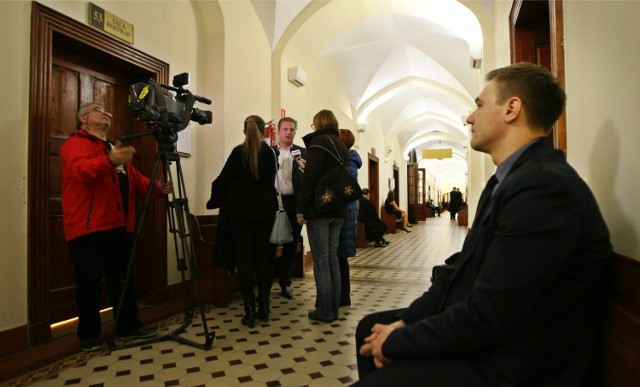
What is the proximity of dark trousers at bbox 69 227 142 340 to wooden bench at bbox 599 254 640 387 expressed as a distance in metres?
2.53

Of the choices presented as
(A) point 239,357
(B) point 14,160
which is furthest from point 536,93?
(B) point 14,160

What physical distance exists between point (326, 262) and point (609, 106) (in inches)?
87.8

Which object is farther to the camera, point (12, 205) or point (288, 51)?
point (288, 51)

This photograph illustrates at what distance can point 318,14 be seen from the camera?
577 centimetres

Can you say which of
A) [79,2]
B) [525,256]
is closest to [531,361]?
[525,256]

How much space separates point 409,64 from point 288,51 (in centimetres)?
464

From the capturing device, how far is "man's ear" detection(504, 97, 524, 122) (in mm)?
1084

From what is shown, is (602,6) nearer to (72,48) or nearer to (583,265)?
(583,265)

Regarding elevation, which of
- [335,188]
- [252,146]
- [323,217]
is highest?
[252,146]

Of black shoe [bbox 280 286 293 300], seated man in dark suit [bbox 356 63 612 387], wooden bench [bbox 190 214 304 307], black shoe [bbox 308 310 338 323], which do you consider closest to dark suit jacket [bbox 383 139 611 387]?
seated man in dark suit [bbox 356 63 612 387]

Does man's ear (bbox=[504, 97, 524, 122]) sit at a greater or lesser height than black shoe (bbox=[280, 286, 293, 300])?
greater

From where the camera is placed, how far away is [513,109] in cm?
109

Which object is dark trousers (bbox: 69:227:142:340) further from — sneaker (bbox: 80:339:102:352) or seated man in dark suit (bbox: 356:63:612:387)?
seated man in dark suit (bbox: 356:63:612:387)

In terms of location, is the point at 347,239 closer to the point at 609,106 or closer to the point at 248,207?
the point at 248,207
